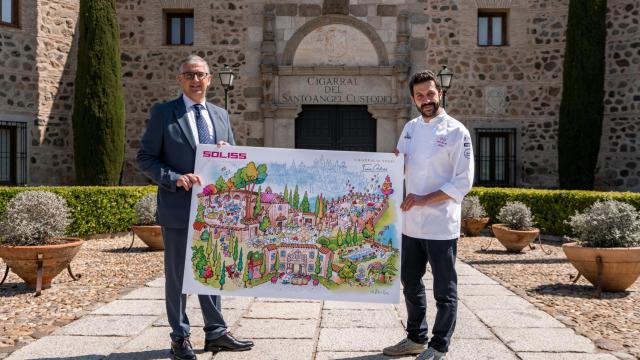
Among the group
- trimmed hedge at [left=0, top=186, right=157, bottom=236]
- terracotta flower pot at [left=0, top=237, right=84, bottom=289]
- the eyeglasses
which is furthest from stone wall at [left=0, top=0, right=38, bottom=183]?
the eyeglasses

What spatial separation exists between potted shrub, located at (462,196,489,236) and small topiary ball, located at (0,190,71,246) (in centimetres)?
730

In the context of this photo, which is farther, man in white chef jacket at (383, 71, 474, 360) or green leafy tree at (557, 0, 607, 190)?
green leafy tree at (557, 0, 607, 190)

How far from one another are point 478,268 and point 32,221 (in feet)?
17.6

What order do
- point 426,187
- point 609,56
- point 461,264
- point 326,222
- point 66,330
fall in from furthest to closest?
point 609,56 → point 461,264 → point 66,330 → point 326,222 → point 426,187

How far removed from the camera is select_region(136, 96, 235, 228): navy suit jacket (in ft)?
11.3

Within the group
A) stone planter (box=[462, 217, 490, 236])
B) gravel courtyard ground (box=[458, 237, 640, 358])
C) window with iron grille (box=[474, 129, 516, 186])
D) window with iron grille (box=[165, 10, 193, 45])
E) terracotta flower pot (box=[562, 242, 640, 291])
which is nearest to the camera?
gravel courtyard ground (box=[458, 237, 640, 358])

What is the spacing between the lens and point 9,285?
6004 millimetres

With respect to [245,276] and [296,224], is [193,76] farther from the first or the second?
[245,276]

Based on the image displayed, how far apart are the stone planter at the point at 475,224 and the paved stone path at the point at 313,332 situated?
17.2 feet

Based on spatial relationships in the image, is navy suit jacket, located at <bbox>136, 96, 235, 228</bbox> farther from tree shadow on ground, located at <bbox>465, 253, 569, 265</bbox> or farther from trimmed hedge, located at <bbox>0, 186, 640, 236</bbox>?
trimmed hedge, located at <bbox>0, 186, 640, 236</bbox>

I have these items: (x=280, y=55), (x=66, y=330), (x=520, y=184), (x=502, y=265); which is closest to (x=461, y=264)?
(x=502, y=265)

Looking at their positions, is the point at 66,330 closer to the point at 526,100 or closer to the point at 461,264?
the point at 461,264

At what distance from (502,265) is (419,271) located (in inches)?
175

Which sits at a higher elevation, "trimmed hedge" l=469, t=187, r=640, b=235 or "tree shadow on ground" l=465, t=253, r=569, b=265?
"trimmed hedge" l=469, t=187, r=640, b=235
